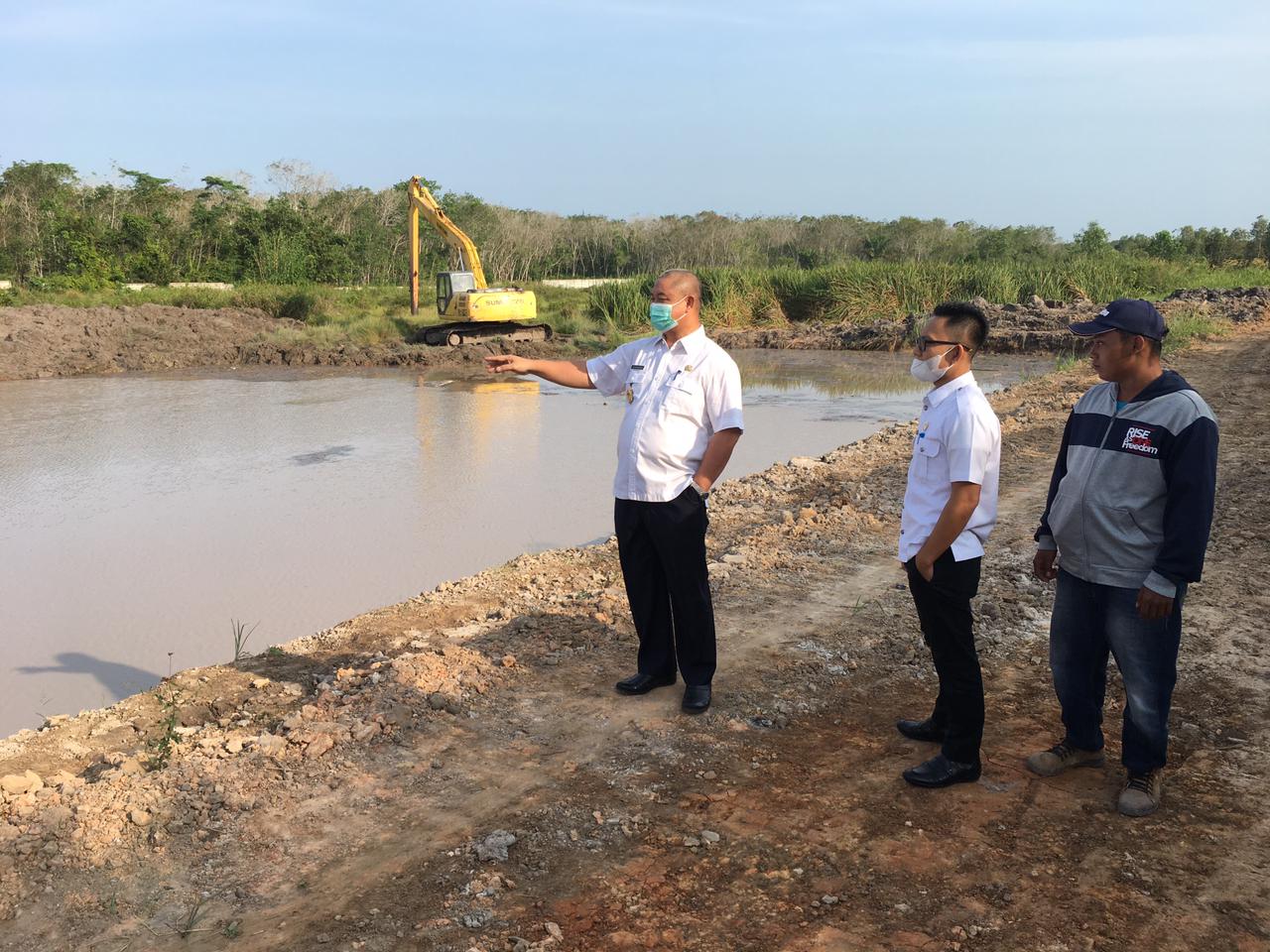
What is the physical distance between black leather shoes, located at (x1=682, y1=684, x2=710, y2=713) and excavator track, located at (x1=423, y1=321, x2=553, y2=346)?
20089 millimetres

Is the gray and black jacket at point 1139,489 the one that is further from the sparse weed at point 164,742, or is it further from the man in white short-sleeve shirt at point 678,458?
the sparse weed at point 164,742

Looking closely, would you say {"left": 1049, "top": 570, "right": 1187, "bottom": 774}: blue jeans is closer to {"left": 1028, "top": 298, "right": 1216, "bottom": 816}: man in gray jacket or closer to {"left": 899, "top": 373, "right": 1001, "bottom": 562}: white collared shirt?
{"left": 1028, "top": 298, "right": 1216, "bottom": 816}: man in gray jacket

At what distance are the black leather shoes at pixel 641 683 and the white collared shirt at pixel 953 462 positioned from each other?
1.33 meters

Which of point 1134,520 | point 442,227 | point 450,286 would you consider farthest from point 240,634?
point 442,227

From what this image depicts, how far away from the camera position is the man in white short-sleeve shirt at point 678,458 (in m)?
3.79

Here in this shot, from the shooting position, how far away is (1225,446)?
30.5 ft

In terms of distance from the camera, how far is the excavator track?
23406 millimetres

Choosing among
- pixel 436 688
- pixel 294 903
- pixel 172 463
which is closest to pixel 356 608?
pixel 436 688

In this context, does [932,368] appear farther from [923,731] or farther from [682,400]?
[923,731]

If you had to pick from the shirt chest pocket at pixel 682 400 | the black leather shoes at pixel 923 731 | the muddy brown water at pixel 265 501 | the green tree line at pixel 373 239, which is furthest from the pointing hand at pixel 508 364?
the green tree line at pixel 373 239

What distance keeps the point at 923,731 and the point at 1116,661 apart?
74cm

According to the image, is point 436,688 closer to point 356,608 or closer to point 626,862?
point 626,862

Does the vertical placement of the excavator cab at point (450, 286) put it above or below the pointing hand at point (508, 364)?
above

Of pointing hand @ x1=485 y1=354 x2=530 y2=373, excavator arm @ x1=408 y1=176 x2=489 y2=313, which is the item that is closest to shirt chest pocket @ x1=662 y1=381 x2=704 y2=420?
pointing hand @ x1=485 y1=354 x2=530 y2=373
